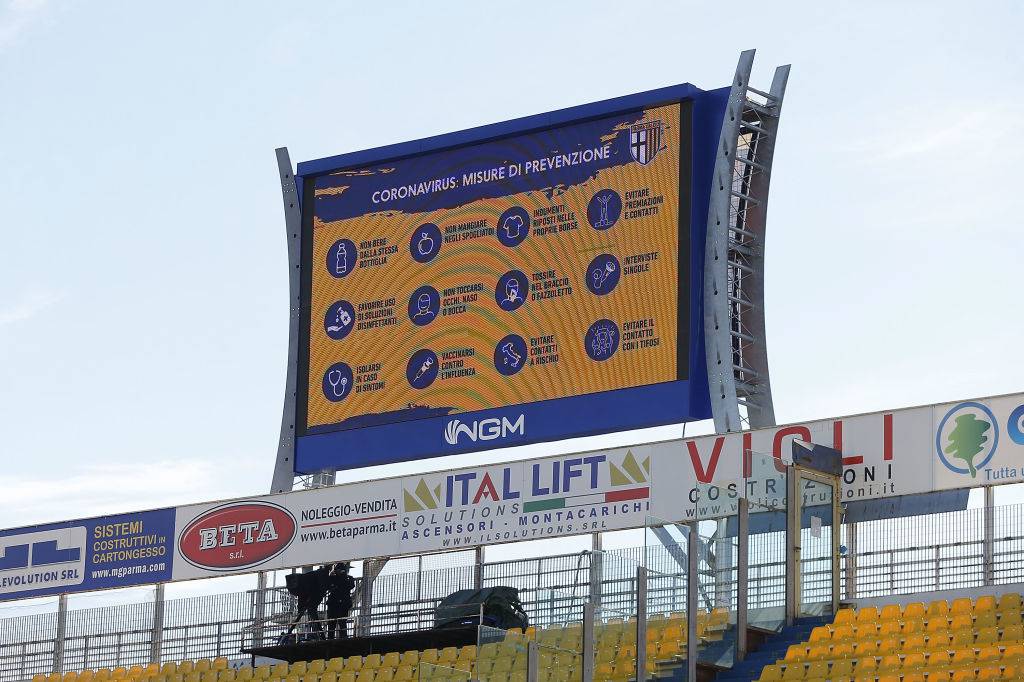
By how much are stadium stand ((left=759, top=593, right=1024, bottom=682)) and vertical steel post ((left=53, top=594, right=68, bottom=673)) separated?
32.0ft

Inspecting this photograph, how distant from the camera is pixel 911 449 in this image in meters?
17.9

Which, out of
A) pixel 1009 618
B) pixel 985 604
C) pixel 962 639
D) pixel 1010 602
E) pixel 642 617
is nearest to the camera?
pixel 962 639

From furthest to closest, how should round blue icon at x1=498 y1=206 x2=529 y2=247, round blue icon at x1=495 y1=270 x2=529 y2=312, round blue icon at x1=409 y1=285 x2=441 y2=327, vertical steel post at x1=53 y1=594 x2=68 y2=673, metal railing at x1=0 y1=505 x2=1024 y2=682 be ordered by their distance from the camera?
vertical steel post at x1=53 y1=594 x2=68 y2=673
round blue icon at x1=409 y1=285 x2=441 y2=327
round blue icon at x1=498 y1=206 x2=529 y2=247
round blue icon at x1=495 y1=270 x2=529 y2=312
metal railing at x1=0 y1=505 x2=1024 y2=682

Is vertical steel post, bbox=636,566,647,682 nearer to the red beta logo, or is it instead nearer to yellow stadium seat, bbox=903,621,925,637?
yellow stadium seat, bbox=903,621,925,637

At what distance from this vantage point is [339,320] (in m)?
21.8

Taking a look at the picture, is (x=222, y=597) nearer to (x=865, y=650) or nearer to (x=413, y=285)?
(x=413, y=285)

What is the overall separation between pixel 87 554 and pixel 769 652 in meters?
9.15

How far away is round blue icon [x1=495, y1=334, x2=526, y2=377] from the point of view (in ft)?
67.3

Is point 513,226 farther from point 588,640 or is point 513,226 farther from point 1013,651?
point 1013,651

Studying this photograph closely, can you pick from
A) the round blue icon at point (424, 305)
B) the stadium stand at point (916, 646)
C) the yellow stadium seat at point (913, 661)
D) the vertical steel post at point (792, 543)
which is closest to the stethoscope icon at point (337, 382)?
the round blue icon at point (424, 305)

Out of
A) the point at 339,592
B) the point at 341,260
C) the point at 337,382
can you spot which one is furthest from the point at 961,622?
the point at 341,260

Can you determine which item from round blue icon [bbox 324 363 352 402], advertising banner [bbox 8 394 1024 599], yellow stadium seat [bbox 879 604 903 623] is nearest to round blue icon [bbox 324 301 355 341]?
round blue icon [bbox 324 363 352 402]

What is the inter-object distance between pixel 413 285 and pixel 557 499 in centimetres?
296

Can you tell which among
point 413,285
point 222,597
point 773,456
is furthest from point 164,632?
point 773,456
